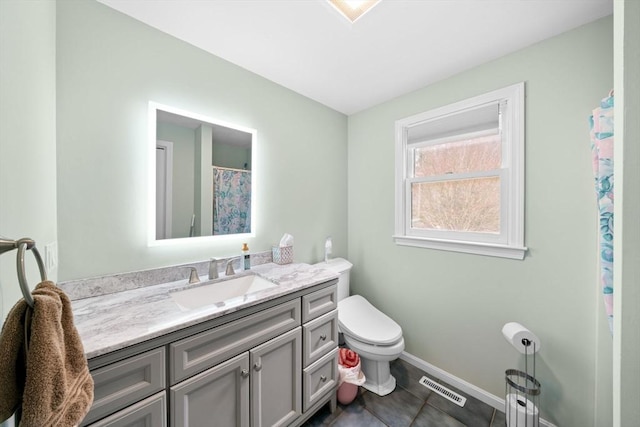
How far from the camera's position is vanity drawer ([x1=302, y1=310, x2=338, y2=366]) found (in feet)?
4.25

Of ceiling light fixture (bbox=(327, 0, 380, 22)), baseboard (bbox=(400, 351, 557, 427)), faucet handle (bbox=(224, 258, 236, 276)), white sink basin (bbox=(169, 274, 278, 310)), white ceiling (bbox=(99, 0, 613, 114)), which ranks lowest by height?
baseboard (bbox=(400, 351, 557, 427))

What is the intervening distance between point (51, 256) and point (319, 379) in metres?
1.43

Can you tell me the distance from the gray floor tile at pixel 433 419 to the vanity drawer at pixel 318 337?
681mm

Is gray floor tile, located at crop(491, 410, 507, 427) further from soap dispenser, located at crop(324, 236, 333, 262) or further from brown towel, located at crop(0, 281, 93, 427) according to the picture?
brown towel, located at crop(0, 281, 93, 427)

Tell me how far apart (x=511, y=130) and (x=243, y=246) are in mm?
1933

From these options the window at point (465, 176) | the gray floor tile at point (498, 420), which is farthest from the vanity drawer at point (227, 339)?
the gray floor tile at point (498, 420)

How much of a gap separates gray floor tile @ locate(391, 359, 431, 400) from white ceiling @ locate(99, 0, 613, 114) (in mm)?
2310

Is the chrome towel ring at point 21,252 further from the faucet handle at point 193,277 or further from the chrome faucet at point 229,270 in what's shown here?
the chrome faucet at point 229,270

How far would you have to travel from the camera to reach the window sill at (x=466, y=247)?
148 cm

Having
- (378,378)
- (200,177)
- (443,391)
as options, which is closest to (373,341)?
(378,378)

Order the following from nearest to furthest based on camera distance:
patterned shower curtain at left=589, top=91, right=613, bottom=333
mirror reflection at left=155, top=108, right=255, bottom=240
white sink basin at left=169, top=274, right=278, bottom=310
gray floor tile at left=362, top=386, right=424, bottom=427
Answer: patterned shower curtain at left=589, top=91, right=613, bottom=333 → white sink basin at left=169, top=274, right=278, bottom=310 → mirror reflection at left=155, top=108, right=255, bottom=240 → gray floor tile at left=362, top=386, right=424, bottom=427

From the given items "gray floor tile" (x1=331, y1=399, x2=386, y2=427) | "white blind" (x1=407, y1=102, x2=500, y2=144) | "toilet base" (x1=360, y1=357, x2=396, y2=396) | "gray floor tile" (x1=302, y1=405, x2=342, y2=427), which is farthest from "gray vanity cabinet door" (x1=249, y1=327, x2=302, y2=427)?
"white blind" (x1=407, y1=102, x2=500, y2=144)

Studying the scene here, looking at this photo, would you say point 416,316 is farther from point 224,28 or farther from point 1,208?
point 224,28

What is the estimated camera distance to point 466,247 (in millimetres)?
1674
